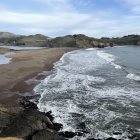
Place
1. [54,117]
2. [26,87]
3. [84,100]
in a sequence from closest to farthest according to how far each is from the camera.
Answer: [54,117]
[84,100]
[26,87]

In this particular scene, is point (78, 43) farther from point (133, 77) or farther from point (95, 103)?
point (95, 103)

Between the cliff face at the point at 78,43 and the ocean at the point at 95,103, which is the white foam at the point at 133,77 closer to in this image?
the ocean at the point at 95,103

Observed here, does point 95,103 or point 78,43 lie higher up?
point 95,103

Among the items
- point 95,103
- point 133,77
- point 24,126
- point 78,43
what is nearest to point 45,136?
point 24,126

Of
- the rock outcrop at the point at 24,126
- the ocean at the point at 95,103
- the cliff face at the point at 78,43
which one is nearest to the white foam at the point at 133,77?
the ocean at the point at 95,103

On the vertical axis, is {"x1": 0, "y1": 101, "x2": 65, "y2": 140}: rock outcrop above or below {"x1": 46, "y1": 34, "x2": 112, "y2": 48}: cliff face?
above

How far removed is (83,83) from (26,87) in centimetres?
521

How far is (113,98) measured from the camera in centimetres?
2288

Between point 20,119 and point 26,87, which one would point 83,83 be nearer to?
point 26,87

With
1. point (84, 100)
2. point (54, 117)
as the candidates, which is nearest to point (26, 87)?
point (84, 100)

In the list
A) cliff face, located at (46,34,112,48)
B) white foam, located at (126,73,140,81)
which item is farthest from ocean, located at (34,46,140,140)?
cliff face, located at (46,34,112,48)

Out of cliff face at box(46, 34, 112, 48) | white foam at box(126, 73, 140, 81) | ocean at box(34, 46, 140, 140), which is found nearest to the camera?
ocean at box(34, 46, 140, 140)

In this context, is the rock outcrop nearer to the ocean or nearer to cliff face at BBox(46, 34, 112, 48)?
the ocean

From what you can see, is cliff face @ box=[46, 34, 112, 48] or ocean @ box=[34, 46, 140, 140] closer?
ocean @ box=[34, 46, 140, 140]
